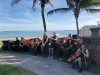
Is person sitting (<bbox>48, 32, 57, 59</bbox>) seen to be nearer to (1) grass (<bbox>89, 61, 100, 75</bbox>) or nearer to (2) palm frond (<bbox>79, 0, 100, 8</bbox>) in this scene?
(1) grass (<bbox>89, 61, 100, 75</bbox>)

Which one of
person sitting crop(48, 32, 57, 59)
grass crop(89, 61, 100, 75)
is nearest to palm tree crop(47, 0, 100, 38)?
person sitting crop(48, 32, 57, 59)

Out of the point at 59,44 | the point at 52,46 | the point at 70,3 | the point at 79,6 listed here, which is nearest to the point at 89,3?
the point at 79,6

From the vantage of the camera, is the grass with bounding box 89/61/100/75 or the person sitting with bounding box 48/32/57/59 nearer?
the grass with bounding box 89/61/100/75

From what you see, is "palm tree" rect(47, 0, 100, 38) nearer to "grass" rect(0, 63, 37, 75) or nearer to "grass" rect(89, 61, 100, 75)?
"grass" rect(89, 61, 100, 75)

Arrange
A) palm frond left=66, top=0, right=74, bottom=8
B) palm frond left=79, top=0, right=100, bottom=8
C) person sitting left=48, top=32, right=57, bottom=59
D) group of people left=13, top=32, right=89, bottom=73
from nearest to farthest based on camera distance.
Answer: group of people left=13, top=32, right=89, bottom=73, person sitting left=48, top=32, right=57, bottom=59, palm frond left=79, top=0, right=100, bottom=8, palm frond left=66, top=0, right=74, bottom=8

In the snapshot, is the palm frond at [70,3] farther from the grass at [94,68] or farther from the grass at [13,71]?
the grass at [13,71]

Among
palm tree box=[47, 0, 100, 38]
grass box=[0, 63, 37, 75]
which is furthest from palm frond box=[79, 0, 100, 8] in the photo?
grass box=[0, 63, 37, 75]

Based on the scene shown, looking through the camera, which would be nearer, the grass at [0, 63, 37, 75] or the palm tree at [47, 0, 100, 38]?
the grass at [0, 63, 37, 75]

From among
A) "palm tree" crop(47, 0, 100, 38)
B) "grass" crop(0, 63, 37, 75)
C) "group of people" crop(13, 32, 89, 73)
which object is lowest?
"grass" crop(0, 63, 37, 75)

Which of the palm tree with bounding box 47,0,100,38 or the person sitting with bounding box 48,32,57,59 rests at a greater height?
the palm tree with bounding box 47,0,100,38

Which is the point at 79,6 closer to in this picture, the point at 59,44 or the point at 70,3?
the point at 70,3

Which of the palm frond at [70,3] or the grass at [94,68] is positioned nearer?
the grass at [94,68]

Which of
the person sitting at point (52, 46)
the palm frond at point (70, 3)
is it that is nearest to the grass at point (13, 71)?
the person sitting at point (52, 46)

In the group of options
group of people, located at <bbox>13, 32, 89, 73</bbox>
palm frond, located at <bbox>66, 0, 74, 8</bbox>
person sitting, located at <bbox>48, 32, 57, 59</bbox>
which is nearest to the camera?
group of people, located at <bbox>13, 32, 89, 73</bbox>
